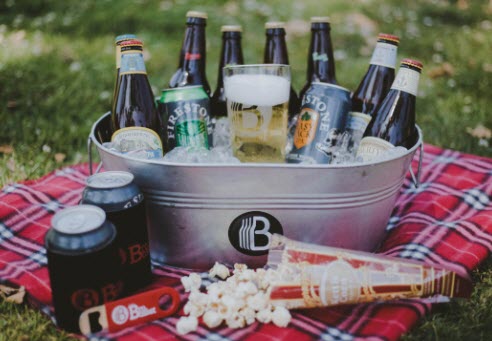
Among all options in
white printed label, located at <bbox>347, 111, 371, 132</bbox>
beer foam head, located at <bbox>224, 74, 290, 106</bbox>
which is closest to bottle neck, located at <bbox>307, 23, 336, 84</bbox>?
white printed label, located at <bbox>347, 111, 371, 132</bbox>

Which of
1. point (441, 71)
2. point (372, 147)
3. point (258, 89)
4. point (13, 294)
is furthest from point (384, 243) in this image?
point (441, 71)

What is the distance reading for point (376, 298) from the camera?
4.87 feet

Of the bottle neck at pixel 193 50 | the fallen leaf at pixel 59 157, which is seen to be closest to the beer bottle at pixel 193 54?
the bottle neck at pixel 193 50

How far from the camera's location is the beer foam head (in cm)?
169

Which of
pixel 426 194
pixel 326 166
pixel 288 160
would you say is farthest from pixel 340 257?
pixel 426 194

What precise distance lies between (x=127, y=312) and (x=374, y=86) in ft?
4.28

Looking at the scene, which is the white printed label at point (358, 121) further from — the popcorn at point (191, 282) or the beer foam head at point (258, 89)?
the popcorn at point (191, 282)

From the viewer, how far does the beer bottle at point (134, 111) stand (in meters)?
1.75

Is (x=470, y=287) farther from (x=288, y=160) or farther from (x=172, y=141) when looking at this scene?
(x=172, y=141)

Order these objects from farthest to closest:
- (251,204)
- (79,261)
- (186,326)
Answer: (251,204) → (186,326) → (79,261)

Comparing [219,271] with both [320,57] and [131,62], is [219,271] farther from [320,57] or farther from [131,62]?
[320,57]

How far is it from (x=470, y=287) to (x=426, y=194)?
2.49 ft

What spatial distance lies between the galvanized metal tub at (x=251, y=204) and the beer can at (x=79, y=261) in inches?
10.6

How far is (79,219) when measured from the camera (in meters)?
1.36
